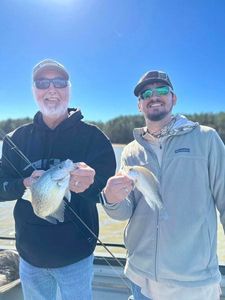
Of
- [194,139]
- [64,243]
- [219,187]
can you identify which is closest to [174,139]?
[194,139]

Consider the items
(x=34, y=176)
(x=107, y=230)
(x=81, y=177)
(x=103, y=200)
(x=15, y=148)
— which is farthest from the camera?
(x=107, y=230)

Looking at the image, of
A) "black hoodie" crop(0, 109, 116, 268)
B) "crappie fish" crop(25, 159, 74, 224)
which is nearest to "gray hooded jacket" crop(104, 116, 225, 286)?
"black hoodie" crop(0, 109, 116, 268)

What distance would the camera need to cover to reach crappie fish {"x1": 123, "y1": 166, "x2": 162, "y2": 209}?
7.86ft

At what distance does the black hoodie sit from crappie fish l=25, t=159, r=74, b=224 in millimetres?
414

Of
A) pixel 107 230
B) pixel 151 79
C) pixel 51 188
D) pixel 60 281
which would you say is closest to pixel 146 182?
pixel 51 188

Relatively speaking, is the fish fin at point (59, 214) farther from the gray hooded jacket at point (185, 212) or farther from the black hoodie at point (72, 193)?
the gray hooded jacket at point (185, 212)

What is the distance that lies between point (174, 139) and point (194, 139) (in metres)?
0.14

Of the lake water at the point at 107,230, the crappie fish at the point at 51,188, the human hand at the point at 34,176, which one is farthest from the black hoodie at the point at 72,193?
the lake water at the point at 107,230

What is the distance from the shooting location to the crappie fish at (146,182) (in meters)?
2.39

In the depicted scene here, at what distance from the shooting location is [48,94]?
115 inches

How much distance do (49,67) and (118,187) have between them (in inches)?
45.7

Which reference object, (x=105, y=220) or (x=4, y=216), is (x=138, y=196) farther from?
(x=4, y=216)

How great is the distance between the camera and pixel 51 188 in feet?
7.63

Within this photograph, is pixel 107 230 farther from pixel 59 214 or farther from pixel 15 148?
pixel 59 214
